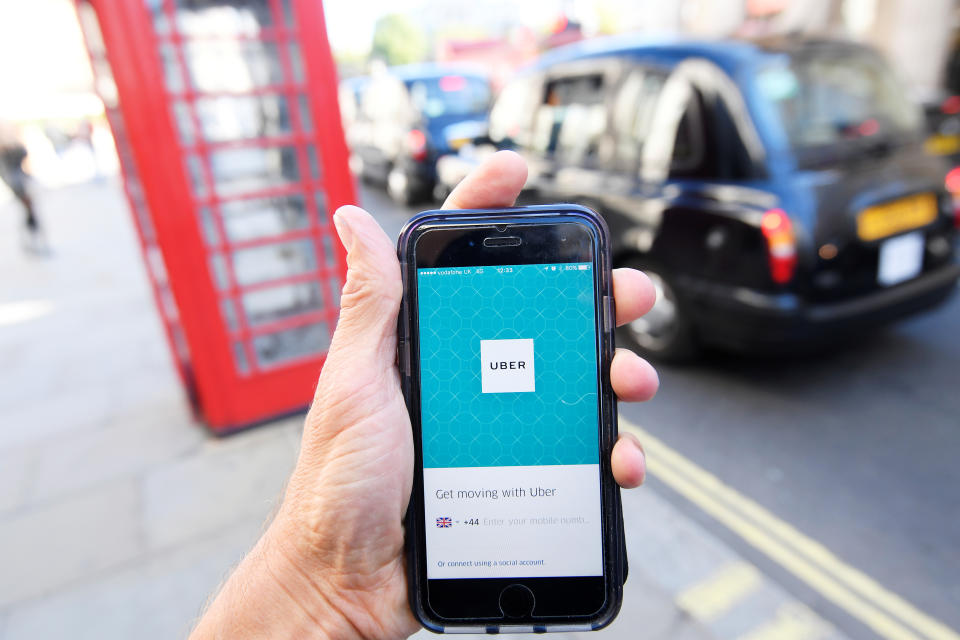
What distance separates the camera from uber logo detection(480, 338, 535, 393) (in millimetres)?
1316

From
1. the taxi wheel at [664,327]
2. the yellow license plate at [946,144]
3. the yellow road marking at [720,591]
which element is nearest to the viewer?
the yellow road marking at [720,591]

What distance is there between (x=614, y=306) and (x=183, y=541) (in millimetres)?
2407

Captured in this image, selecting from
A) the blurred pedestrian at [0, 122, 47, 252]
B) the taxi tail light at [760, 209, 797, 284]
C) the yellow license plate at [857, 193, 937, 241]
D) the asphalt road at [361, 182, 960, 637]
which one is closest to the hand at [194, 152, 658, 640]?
the asphalt road at [361, 182, 960, 637]

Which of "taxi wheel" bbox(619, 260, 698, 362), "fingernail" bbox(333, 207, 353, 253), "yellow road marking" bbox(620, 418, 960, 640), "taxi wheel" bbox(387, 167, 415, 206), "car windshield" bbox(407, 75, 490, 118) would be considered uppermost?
"car windshield" bbox(407, 75, 490, 118)

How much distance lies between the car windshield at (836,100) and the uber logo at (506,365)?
248cm

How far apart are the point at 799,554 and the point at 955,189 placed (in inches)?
96.6

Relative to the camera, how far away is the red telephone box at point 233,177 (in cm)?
282

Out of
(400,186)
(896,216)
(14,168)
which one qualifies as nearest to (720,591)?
(896,216)

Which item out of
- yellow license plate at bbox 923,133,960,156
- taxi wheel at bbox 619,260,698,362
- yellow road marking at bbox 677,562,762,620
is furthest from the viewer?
yellow license plate at bbox 923,133,960,156

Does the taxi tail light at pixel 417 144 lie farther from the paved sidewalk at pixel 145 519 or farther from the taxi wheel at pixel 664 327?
the taxi wheel at pixel 664 327

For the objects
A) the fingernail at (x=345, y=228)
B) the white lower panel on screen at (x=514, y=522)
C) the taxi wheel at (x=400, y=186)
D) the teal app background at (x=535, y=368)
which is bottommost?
the taxi wheel at (x=400, y=186)

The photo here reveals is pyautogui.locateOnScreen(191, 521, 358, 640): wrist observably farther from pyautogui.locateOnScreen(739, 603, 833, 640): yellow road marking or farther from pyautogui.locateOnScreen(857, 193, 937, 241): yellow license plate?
pyautogui.locateOnScreen(857, 193, 937, 241): yellow license plate

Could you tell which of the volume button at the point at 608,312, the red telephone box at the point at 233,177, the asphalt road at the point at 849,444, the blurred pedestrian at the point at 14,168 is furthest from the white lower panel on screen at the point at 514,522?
the blurred pedestrian at the point at 14,168

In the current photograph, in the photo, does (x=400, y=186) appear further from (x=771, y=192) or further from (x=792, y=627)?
(x=792, y=627)
